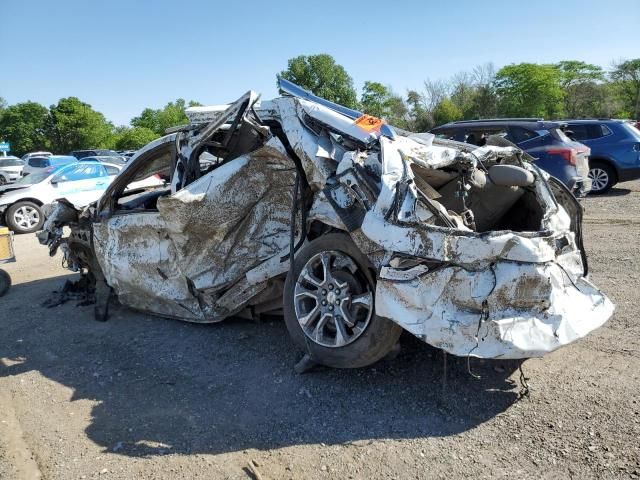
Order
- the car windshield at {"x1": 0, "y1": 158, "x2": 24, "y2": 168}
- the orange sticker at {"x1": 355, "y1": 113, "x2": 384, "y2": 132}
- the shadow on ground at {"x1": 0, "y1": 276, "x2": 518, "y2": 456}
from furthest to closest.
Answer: the car windshield at {"x1": 0, "y1": 158, "x2": 24, "y2": 168}
the orange sticker at {"x1": 355, "y1": 113, "x2": 384, "y2": 132}
the shadow on ground at {"x1": 0, "y1": 276, "x2": 518, "y2": 456}

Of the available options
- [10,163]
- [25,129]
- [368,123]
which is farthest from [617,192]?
[25,129]

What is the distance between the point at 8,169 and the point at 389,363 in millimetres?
30514

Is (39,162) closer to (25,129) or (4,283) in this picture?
(4,283)

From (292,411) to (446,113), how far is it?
53992 mm

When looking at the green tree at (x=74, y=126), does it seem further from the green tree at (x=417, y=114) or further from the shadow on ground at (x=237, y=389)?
the shadow on ground at (x=237, y=389)

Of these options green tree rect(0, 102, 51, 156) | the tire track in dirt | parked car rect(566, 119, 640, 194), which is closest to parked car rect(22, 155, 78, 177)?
parked car rect(566, 119, 640, 194)

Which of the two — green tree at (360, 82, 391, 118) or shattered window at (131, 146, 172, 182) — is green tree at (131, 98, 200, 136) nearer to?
green tree at (360, 82, 391, 118)

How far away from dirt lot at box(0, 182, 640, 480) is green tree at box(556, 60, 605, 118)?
171 ft

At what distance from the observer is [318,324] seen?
11.6 feet

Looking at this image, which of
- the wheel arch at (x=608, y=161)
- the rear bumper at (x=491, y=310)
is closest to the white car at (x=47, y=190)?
the rear bumper at (x=491, y=310)

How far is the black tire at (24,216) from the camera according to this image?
39.9 ft

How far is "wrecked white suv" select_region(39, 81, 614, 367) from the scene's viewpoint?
117 inches

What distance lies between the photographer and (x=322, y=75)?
68.6 metres

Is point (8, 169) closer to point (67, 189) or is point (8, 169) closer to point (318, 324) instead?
point (67, 189)
